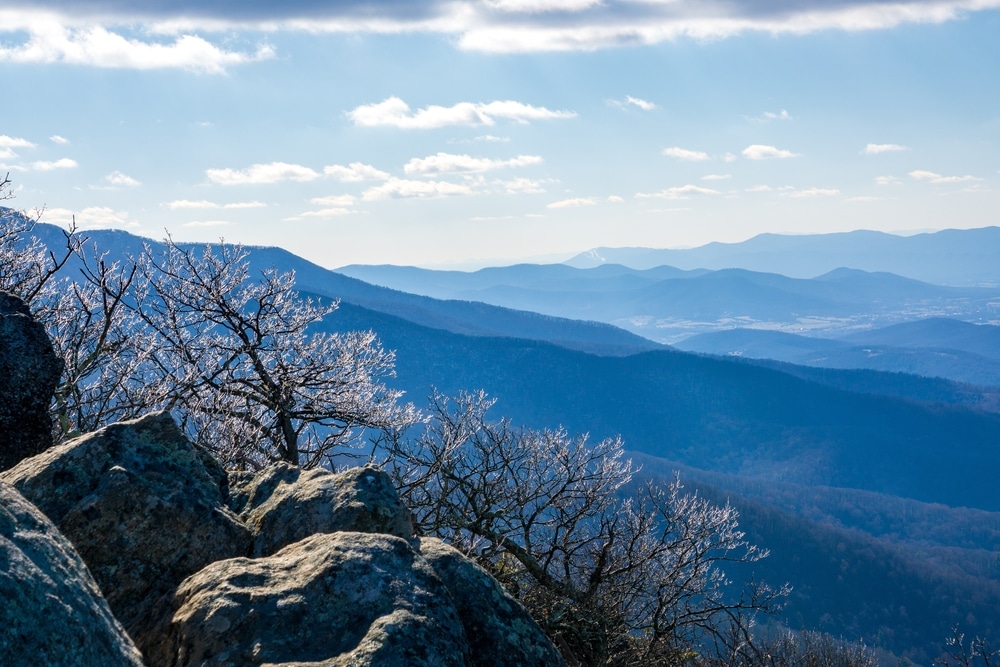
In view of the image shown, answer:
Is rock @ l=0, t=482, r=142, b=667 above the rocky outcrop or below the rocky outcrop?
above

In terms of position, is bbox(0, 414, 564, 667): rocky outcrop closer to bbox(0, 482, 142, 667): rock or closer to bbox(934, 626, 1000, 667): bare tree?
bbox(0, 482, 142, 667): rock

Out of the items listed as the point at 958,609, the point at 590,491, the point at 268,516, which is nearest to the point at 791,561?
the point at 958,609

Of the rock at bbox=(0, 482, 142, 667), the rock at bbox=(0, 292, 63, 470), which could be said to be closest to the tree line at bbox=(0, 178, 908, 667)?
the rock at bbox=(0, 292, 63, 470)

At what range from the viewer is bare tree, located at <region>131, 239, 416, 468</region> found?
1580cm

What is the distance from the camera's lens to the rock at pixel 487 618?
5891mm

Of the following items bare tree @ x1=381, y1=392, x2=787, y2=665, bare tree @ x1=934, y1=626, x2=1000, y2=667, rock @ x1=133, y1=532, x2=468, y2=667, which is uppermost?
rock @ x1=133, y1=532, x2=468, y2=667

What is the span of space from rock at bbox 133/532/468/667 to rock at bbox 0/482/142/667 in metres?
0.91

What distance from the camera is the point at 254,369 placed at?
1738 cm

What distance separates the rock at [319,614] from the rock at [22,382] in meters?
3.63

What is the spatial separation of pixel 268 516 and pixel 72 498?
158 centimetres

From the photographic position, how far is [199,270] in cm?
1905

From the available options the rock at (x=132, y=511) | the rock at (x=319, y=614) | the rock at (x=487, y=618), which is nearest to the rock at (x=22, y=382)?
the rock at (x=132, y=511)

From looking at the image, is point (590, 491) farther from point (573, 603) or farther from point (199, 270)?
point (199, 270)

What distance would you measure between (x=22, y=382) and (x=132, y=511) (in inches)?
116
